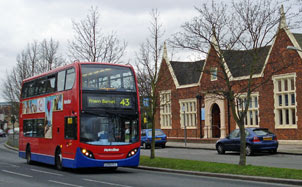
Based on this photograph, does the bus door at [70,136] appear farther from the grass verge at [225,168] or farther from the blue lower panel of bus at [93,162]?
the grass verge at [225,168]

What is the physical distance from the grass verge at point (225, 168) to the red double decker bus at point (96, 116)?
2.25m

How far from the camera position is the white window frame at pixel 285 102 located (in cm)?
3358

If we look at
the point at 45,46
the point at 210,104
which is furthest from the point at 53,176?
the point at 210,104

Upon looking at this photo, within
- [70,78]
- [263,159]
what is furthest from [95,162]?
[263,159]

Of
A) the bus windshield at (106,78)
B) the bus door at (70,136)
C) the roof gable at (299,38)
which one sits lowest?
the bus door at (70,136)

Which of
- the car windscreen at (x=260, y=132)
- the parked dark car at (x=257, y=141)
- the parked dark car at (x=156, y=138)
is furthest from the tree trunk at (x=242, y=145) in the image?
the parked dark car at (x=156, y=138)

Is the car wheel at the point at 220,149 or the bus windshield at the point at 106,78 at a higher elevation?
the bus windshield at the point at 106,78

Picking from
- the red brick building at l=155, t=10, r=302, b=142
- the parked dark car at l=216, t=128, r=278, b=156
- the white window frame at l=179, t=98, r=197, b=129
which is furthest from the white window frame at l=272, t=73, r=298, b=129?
the white window frame at l=179, t=98, r=197, b=129

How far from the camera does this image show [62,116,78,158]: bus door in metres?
17.5

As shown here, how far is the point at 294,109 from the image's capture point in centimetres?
3369

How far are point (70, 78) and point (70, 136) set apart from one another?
7.30 feet

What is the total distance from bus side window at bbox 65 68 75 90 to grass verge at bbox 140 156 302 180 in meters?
5.11

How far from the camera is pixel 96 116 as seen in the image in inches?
688

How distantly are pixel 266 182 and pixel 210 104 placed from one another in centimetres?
2854
